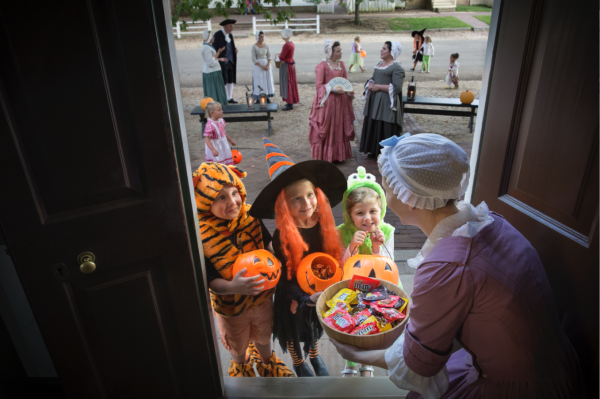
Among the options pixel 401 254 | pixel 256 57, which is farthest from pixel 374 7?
pixel 401 254

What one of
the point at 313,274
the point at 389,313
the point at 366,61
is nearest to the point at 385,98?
the point at 313,274

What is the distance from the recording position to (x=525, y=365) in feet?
4.53

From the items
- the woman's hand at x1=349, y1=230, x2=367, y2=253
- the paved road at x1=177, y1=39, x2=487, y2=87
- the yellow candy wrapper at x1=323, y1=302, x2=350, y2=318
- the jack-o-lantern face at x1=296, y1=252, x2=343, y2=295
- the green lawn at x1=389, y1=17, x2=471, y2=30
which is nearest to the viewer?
the yellow candy wrapper at x1=323, y1=302, x2=350, y2=318

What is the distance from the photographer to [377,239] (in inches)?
87.8

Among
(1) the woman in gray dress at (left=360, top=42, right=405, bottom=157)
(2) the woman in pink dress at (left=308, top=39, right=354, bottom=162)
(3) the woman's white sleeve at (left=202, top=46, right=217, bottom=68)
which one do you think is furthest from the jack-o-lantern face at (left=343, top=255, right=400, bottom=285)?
(3) the woman's white sleeve at (left=202, top=46, right=217, bottom=68)

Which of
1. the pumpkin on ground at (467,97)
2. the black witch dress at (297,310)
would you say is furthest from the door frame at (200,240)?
the pumpkin on ground at (467,97)

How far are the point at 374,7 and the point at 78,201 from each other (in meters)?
24.5

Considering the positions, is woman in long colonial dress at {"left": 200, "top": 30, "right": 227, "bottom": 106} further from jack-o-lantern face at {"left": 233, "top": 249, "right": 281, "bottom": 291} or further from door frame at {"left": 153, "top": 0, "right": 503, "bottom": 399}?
door frame at {"left": 153, "top": 0, "right": 503, "bottom": 399}

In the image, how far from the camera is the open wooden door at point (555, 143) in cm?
139

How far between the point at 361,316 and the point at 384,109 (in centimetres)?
465

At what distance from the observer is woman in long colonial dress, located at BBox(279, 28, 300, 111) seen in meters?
8.99

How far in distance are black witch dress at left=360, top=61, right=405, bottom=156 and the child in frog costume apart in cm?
385

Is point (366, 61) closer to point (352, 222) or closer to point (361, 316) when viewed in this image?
point (352, 222)

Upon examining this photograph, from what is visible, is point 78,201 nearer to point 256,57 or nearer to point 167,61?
point 167,61
